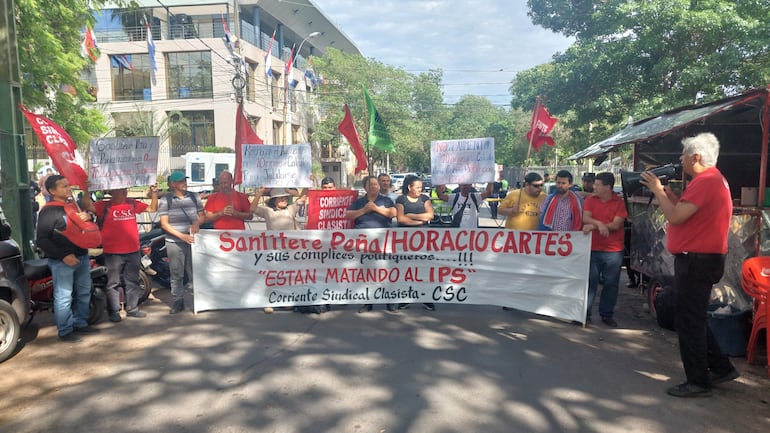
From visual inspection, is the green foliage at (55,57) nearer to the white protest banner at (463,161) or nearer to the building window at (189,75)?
the white protest banner at (463,161)

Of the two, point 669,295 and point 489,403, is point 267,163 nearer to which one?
point 489,403

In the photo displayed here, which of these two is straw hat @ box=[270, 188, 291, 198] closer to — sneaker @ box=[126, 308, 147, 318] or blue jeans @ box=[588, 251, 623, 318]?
sneaker @ box=[126, 308, 147, 318]

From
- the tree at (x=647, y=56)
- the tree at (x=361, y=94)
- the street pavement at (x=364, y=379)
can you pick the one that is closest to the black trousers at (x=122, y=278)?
the street pavement at (x=364, y=379)

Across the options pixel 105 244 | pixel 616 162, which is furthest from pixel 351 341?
pixel 616 162

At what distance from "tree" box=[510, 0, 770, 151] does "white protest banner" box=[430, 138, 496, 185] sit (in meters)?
10.7

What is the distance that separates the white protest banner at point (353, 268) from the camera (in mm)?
6297

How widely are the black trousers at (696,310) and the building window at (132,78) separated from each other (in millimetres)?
38395

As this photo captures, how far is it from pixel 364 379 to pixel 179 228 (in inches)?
137

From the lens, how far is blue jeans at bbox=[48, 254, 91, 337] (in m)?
5.45

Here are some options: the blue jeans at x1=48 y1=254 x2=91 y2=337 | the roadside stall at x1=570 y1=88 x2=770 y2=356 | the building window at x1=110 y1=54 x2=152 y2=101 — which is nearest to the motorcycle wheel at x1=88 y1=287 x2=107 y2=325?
the blue jeans at x1=48 y1=254 x2=91 y2=337

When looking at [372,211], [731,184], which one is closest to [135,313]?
[372,211]

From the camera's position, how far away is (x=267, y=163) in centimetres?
695

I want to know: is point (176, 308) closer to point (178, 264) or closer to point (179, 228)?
point (178, 264)

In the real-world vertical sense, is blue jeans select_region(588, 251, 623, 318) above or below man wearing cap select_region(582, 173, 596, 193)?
below
